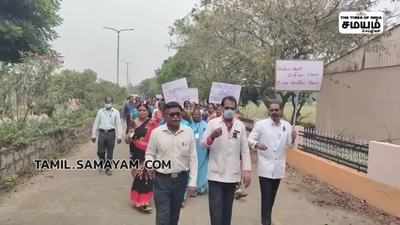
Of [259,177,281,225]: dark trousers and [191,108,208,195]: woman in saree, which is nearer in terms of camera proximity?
[259,177,281,225]: dark trousers

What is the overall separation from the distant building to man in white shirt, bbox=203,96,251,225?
893cm

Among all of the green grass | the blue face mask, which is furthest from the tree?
the blue face mask

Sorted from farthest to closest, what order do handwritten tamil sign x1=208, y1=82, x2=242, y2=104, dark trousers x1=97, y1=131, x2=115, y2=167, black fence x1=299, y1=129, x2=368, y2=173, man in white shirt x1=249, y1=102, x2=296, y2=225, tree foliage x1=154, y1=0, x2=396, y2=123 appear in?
1. tree foliage x1=154, y1=0, x2=396, y2=123
2. handwritten tamil sign x1=208, y1=82, x2=242, y2=104
3. dark trousers x1=97, y1=131, x2=115, y2=167
4. black fence x1=299, y1=129, x2=368, y2=173
5. man in white shirt x1=249, y1=102, x2=296, y2=225

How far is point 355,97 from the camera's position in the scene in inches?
642

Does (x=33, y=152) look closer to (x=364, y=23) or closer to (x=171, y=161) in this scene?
(x=171, y=161)

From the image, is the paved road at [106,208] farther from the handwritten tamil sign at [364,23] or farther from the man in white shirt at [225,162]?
the handwritten tamil sign at [364,23]

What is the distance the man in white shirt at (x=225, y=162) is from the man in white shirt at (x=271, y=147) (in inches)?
27.2

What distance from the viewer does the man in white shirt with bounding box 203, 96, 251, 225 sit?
562 centimetres

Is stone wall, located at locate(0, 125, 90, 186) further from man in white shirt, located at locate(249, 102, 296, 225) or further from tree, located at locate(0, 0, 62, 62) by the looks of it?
tree, located at locate(0, 0, 62, 62)

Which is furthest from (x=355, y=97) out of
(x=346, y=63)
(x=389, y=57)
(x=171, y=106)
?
(x=171, y=106)

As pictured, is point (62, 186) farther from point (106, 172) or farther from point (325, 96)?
point (325, 96)

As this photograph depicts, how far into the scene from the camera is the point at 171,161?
5.32 metres

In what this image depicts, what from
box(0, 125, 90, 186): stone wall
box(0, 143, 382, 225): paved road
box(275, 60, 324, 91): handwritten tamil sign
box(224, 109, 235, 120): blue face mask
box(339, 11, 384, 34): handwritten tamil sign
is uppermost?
box(339, 11, 384, 34): handwritten tamil sign

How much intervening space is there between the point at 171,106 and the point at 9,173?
542cm
